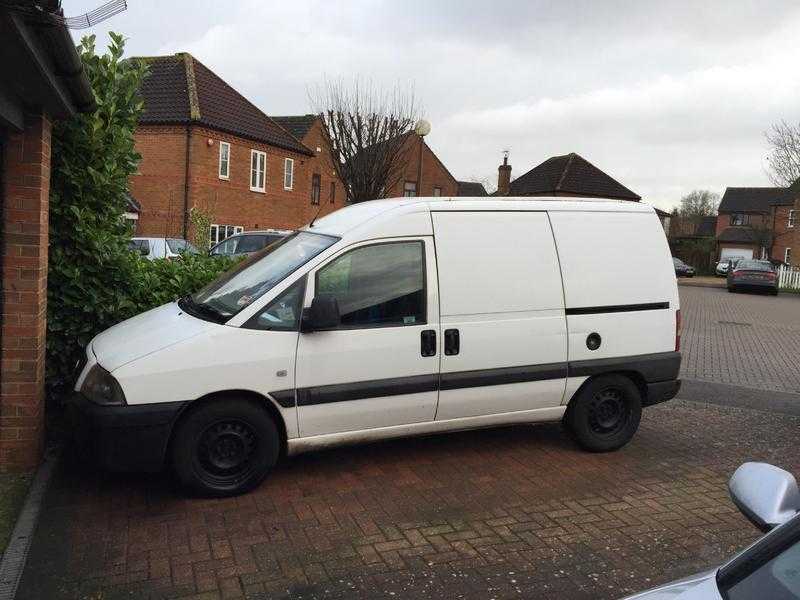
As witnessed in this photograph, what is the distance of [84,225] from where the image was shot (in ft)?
19.0

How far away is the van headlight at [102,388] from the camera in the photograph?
14.3ft

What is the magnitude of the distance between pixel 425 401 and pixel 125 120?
12.1 feet

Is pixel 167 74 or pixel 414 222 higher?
pixel 167 74

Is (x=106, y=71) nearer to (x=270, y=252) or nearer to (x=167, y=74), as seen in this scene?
(x=270, y=252)

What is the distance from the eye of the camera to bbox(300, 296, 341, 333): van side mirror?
15.1 ft

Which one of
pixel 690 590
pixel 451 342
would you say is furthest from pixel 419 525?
pixel 690 590

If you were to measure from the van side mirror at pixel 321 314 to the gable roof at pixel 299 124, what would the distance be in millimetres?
37302

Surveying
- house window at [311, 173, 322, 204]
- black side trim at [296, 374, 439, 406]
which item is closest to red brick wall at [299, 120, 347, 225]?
house window at [311, 173, 322, 204]

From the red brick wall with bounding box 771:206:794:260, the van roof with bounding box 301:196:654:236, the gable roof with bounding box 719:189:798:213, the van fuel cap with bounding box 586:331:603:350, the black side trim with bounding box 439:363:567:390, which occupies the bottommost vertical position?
the black side trim with bounding box 439:363:567:390

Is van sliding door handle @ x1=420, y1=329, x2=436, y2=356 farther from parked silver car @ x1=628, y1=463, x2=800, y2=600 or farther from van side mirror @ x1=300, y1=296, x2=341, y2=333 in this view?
parked silver car @ x1=628, y1=463, x2=800, y2=600

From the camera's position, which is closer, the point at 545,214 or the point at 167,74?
the point at 545,214

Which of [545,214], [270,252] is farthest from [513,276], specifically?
[270,252]

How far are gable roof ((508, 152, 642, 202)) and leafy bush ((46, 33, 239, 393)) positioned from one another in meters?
36.8

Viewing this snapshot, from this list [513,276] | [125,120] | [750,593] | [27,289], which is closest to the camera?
[750,593]
